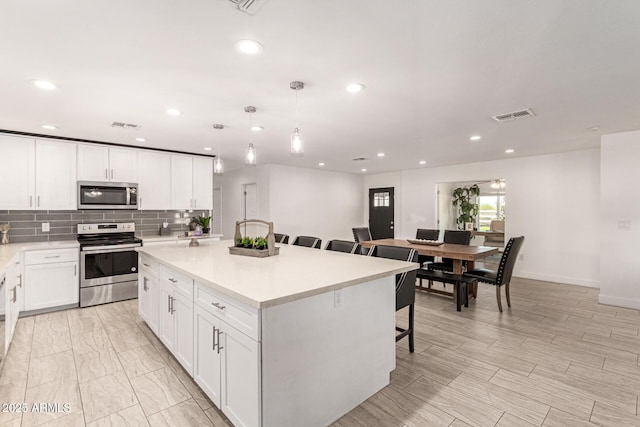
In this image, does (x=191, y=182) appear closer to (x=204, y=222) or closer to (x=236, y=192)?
(x=204, y=222)

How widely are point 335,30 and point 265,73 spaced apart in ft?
2.43

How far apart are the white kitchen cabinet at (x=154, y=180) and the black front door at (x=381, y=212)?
226 inches

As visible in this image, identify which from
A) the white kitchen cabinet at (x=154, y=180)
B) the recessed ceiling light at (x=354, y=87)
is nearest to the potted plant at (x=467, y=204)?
the recessed ceiling light at (x=354, y=87)

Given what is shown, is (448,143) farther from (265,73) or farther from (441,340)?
(265,73)

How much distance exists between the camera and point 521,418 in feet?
6.46

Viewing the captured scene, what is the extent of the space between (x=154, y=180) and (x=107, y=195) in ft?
2.33

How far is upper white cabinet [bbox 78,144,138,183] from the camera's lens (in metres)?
4.49

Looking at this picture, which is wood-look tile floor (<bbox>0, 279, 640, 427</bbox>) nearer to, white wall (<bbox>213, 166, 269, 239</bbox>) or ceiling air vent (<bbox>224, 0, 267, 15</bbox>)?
ceiling air vent (<bbox>224, 0, 267, 15</bbox>)

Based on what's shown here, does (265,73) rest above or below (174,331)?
above

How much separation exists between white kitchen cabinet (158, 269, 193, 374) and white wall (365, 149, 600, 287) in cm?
617

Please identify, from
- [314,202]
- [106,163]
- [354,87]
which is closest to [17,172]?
[106,163]

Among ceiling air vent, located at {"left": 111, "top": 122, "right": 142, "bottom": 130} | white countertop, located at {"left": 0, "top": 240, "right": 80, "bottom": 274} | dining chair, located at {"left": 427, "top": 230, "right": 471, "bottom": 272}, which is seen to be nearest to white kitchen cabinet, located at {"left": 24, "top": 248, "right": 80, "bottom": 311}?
white countertop, located at {"left": 0, "top": 240, "right": 80, "bottom": 274}

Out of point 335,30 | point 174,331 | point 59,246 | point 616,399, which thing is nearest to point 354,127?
point 335,30

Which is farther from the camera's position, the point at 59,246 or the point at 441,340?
the point at 59,246
